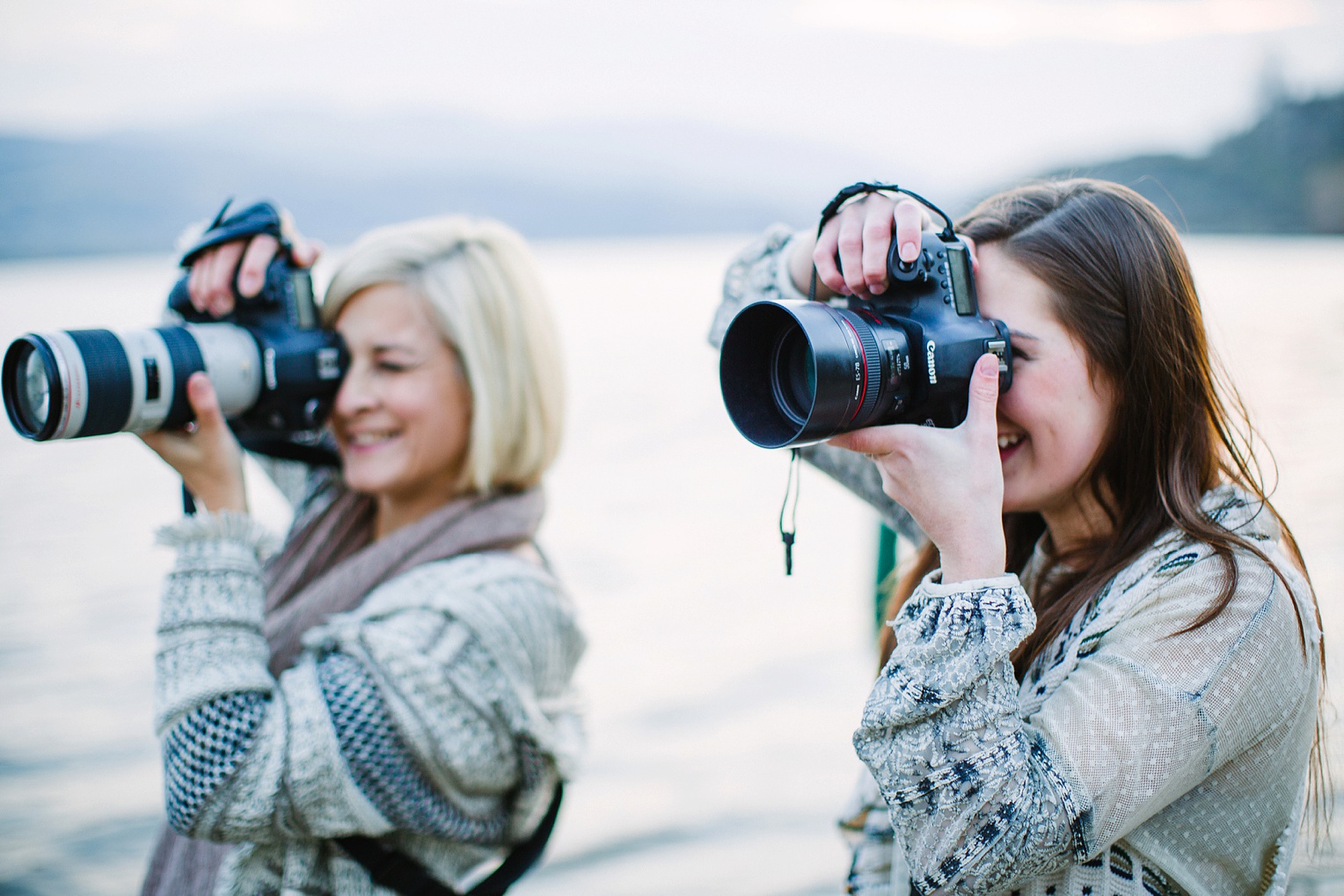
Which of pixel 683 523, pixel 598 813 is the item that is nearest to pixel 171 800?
pixel 598 813

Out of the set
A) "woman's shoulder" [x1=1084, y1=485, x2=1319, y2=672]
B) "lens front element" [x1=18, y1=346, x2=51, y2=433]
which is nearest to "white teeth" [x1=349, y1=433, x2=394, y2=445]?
"lens front element" [x1=18, y1=346, x2=51, y2=433]

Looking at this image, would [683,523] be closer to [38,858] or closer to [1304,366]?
[38,858]

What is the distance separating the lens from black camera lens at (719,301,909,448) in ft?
2.93

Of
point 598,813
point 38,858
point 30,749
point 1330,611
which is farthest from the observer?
point 1330,611

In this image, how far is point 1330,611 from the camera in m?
2.90

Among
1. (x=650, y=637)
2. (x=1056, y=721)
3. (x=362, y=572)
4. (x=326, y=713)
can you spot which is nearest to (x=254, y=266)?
(x=362, y=572)

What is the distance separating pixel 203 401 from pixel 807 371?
82 cm

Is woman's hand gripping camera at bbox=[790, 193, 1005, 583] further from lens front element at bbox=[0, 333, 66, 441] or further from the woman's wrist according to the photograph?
lens front element at bbox=[0, 333, 66, 441]

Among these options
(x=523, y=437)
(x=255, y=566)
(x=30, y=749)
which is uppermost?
(x=523, y=437)

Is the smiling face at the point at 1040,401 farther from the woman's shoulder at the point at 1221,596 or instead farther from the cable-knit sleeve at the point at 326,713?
the cable-knit sleeve at the point at 326,713

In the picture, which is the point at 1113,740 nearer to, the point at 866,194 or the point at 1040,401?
the point at 1040,401

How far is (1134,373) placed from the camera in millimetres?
970

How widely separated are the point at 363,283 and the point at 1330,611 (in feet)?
9.69

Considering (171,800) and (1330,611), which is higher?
(171,800)
